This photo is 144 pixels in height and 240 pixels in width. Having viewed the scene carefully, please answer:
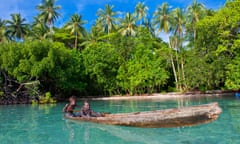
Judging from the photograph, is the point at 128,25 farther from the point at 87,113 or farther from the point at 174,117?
the point at 174,117

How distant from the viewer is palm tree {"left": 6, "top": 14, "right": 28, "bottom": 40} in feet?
122

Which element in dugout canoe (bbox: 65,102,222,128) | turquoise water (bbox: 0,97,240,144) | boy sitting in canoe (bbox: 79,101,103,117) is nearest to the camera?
dugout canoe (bbox: 65,102,222,128)

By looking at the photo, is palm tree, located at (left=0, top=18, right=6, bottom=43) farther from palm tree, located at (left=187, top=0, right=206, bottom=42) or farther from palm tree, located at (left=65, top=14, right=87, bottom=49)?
palm tree, located at (left=187, top=0, right=206, bottom=42)

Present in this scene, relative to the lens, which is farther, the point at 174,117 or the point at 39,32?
the point at 39,32

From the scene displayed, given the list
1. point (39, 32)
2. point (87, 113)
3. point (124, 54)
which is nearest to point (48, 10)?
point (39, 32)

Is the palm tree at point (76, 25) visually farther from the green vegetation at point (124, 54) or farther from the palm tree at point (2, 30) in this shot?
the palm tree at point (2, 30)

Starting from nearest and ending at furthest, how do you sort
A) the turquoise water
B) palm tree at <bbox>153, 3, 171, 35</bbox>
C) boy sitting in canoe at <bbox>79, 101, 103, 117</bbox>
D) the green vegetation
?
the turquoise water → boy sitting in canoe at <bbox>79, 101, 103, 117</bbox> → the green vegetation → palm tree at <bbox>153, 3, 171, 35</bbox>

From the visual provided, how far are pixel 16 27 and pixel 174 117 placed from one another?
113ft

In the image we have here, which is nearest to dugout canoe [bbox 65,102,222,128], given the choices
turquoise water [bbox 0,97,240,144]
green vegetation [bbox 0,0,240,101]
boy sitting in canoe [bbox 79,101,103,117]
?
turquoise water [bbox 0,97,240,144]

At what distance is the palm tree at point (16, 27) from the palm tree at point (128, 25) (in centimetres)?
1492

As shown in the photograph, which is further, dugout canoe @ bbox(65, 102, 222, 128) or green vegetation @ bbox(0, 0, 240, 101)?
green vegetation @ bbox(0, 0, 240, 101)

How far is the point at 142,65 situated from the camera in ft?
114

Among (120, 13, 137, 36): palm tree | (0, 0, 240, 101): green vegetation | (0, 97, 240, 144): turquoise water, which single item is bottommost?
(0, 97, 240, 144): turquoise water

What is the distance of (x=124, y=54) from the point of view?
3653 centimetres
